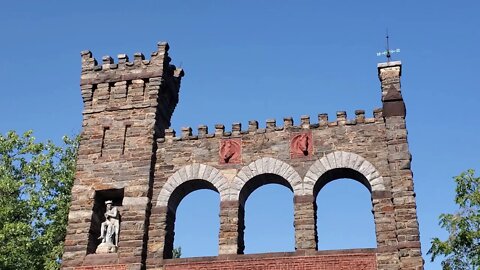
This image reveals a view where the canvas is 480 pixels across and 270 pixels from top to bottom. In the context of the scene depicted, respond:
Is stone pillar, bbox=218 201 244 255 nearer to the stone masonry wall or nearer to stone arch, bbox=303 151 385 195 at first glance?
stone arch, bbox=303 151 385 195

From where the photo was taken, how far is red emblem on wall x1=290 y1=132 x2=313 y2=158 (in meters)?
18.4

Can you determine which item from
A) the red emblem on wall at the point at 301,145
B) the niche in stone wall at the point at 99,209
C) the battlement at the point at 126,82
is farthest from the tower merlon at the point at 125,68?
the red emblem on wall at the point at 301,145

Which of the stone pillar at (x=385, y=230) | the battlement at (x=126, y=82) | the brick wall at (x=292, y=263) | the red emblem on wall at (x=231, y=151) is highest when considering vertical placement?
the battlement at (x=126, y=82)

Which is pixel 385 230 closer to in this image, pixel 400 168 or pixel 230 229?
pixel 400 168

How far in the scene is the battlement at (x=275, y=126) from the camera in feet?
60.8

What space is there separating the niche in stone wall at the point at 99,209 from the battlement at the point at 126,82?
2.92 m

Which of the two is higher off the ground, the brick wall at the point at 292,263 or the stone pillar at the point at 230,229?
the stone pillar at the point at 230,229

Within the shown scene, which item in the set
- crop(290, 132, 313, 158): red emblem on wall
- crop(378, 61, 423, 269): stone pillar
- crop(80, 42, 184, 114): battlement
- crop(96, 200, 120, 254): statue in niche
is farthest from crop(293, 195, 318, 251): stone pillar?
crop(80, 42, 184, 114): battlement

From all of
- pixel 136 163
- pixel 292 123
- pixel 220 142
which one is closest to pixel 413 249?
pixel 292 123

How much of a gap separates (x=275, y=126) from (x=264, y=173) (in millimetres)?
1637

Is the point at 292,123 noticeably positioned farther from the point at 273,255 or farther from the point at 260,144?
the point at 273,255

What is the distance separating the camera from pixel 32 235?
25547 millimetres

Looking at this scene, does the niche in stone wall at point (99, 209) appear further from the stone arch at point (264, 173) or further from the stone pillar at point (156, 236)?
the stone arch at point (264, 173)

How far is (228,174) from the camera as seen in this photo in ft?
61.2
